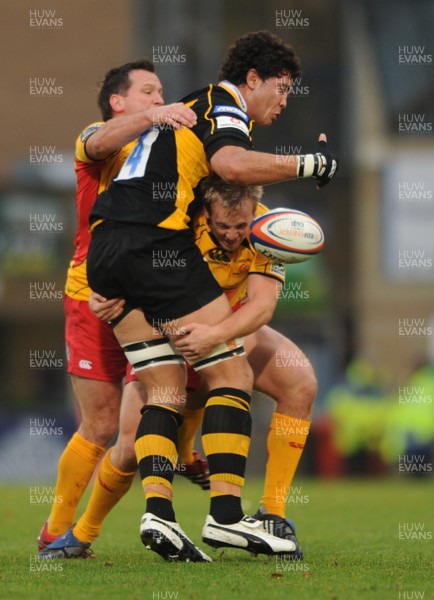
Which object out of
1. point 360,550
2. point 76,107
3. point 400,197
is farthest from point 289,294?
point 360,550

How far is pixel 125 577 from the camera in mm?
5188

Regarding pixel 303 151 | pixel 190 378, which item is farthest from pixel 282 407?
pixel 303 151

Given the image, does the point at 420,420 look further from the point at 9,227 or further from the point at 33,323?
the point at 33,323

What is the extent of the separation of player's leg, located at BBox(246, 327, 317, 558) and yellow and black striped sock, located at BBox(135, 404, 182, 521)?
2.50 feet

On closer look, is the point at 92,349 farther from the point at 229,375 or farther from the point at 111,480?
the point at 229,375

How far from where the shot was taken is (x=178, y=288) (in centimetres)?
561

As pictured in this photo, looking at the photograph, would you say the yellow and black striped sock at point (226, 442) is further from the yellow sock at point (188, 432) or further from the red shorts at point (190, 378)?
the yellow sock at point (188, 432)

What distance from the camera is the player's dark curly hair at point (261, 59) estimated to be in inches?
239

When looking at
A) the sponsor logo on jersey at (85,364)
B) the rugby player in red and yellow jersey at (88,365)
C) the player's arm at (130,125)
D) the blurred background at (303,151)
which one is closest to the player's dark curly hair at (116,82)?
the rugby player in red and yellow jersey at (88,365)

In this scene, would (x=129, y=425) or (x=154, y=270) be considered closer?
A: (x=154, y=270)

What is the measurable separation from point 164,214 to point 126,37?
24061 mm

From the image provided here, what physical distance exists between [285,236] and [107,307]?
90 cm

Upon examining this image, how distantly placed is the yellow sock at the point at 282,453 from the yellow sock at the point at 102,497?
717 millimetres

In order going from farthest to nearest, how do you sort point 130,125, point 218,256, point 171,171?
1. point 218,256
2. point 130,125
3. point 171,171
